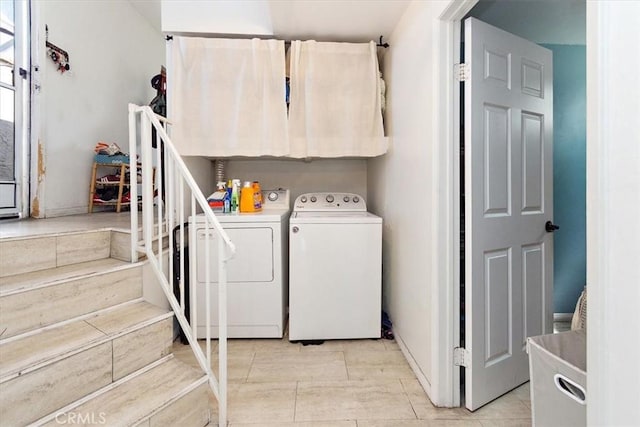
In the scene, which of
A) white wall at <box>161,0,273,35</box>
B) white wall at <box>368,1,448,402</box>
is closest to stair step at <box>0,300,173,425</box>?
white wall at <box>368,1,448,402</box>

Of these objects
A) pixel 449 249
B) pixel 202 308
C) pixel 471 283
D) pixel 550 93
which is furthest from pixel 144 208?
pixel 550 93

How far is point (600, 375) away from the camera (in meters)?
0.67

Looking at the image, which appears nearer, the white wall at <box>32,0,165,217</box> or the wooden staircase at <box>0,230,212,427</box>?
the wooden staircase at <box>0,230,212,427</box>

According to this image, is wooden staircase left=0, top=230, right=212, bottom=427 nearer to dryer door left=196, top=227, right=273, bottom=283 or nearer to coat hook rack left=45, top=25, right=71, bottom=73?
dryer door left=196, top=227, right=273, bottom=283

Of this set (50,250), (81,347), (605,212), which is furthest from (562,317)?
(50,250)

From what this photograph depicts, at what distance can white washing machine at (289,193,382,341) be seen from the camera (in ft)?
7.03

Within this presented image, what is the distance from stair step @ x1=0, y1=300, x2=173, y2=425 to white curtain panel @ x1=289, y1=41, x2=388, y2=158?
4.94 ft

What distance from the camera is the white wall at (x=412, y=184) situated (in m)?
1.58

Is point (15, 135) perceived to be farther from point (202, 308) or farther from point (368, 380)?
point (368, 380)

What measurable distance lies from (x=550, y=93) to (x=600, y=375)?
1.72 metres

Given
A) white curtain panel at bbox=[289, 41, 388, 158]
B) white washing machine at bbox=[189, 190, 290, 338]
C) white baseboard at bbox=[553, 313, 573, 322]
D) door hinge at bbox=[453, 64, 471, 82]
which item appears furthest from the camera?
white baseboard at bbox=[553, 313, 573, 322]

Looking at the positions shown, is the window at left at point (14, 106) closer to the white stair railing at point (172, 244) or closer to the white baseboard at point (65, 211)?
the white baseboard at point (65, 211)

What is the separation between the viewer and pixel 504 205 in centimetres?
158

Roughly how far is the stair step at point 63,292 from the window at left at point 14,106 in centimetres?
143
